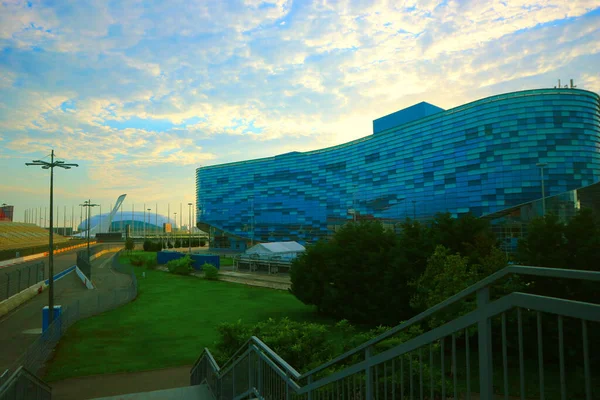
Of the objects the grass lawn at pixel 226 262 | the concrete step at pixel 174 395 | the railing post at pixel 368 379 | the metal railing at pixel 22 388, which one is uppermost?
the railing post at pixel 368 379

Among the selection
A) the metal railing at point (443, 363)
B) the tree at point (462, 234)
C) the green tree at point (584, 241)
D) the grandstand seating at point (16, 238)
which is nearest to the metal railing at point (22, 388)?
the metal railing at point (443, 363)

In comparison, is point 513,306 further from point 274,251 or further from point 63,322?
point 274,251

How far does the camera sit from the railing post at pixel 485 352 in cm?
263

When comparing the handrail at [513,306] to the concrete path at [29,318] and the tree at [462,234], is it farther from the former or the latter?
the tree at [462,234]

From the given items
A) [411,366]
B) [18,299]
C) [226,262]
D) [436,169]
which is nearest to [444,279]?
[411,366]

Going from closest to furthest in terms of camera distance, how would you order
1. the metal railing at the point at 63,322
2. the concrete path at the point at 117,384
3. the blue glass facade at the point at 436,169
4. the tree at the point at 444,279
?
the concrete path at the point at 117,384 → the metal railing at the point at 63,322 → the tree at the point at 444,279 → the blue glass facade at the point at 436,169

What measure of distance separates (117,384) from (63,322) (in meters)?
9.47

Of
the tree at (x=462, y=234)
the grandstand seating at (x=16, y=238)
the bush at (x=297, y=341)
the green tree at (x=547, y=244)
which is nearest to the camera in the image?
the bush at (x=297, y=341)

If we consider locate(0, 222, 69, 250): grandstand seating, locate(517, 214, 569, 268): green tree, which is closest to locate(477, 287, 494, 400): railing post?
locate(517, 214, 569, 268): green tree

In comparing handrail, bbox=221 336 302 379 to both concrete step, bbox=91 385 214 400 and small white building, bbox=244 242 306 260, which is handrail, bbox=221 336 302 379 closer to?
concrete step, bbox=91 385 214 400

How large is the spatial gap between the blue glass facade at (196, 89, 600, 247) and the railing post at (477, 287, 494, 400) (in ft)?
179

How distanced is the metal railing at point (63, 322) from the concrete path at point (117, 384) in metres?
1.43

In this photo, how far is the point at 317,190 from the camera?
111 meters

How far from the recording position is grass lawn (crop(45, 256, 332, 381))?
656 inches
